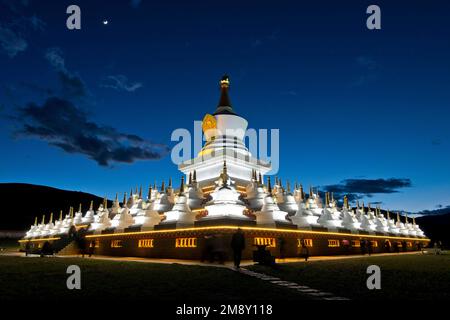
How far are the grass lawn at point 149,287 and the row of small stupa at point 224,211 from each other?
10364 mm

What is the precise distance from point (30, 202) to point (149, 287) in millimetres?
122550

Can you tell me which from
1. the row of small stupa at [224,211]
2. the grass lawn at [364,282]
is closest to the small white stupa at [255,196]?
the row of small stupa at [224,211]

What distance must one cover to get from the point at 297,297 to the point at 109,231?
26.9 meters

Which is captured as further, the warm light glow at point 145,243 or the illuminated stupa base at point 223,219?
the warm light glow at point 145,243

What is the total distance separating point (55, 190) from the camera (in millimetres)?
136625

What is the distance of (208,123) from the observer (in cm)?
4753

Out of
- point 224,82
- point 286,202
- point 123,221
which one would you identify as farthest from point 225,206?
point 224,82

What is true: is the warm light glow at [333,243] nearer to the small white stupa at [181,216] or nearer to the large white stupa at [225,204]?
the large white stupa at [225,204]

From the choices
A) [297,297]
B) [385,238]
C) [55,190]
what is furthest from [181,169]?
[55,190]

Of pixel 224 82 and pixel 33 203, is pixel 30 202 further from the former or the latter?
pixel 224 82

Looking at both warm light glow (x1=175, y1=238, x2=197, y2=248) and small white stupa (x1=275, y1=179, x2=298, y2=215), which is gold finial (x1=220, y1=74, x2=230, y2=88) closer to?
small white stupa (x1=275, y1=179, x2=298, y2=215)

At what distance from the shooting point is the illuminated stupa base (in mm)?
27422

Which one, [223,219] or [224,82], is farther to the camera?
[224,82]

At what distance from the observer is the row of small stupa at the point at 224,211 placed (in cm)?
2833
